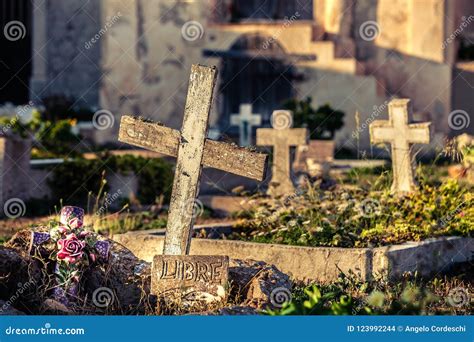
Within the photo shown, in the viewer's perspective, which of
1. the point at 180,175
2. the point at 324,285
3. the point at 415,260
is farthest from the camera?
the point at 415,260

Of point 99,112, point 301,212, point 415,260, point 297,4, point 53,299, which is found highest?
point 297,4

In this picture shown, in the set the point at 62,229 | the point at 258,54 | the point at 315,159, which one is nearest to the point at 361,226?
the point at 62,229

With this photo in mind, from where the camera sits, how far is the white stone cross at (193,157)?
26.7ft

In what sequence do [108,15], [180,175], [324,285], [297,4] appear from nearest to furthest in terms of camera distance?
[180,175], [324,285], [108,15], [297,4]

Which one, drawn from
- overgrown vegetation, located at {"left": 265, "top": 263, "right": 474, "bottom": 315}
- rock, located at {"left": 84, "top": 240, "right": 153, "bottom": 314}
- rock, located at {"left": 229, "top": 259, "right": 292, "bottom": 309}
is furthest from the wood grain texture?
overgrown vegetation, located at {"left": 265, "top": 263, "right": 474, "bottom": 315}

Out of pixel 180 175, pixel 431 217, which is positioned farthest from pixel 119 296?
pixel 431 217

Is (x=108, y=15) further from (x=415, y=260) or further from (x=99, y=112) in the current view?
(x=415, y=260)

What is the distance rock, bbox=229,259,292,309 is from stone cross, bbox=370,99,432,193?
3.92m

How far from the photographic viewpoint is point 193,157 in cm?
827

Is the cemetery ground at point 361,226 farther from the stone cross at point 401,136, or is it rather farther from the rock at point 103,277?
the rock at point 103,277

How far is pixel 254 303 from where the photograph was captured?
759 centimetres

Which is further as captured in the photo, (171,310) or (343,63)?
(343,63)

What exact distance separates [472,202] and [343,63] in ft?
43.2

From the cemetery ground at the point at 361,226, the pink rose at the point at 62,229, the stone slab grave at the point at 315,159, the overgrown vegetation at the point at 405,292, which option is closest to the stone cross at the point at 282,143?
the stone slab grave at the point at 315,159
